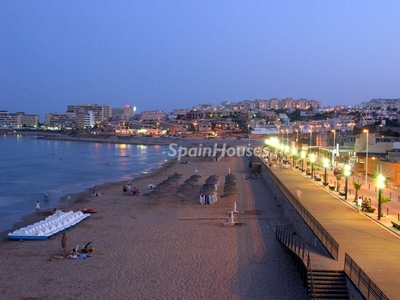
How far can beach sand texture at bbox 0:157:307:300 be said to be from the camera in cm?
947

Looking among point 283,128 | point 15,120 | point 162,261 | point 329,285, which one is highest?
point 15,120

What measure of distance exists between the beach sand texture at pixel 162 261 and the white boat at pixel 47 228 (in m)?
0.30

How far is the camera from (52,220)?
1560cm

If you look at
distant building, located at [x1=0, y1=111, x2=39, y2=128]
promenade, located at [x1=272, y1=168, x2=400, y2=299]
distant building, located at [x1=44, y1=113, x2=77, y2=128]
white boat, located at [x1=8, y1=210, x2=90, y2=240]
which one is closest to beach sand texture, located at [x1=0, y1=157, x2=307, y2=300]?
white boat, located at [x1=8, y1=210, x2=90, y2=240]

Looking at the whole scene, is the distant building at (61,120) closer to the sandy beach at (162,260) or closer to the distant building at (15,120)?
the distant building at (15,120)

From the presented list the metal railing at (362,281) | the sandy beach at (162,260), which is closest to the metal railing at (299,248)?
the sandy beach at (162,260)

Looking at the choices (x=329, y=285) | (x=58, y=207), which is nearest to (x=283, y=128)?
(x=58, y=207)

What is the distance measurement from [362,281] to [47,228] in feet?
35.4

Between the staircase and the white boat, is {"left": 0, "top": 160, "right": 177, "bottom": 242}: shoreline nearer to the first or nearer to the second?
the white boat

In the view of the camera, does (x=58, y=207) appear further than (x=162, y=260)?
Yes

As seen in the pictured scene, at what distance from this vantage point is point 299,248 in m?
9.92

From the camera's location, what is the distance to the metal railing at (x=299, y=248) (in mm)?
8234

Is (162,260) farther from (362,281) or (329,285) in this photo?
(362,281)

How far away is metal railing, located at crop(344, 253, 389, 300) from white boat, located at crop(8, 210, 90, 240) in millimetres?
9854
